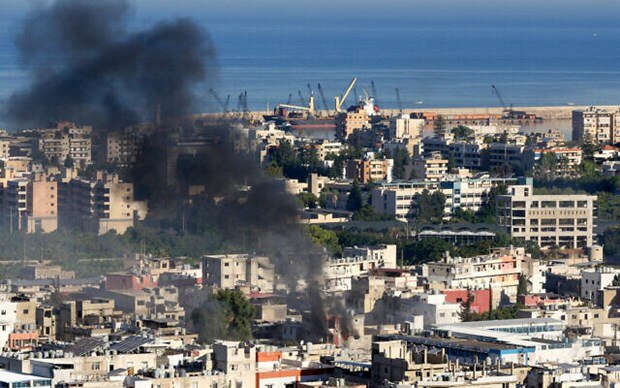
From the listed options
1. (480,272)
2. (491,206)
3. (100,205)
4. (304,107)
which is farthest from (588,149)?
(480,272)

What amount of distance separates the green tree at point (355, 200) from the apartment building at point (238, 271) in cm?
1493

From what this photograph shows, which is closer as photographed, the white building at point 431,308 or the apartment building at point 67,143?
the white building at point 431,308

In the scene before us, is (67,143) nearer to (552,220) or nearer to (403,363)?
(552,220)

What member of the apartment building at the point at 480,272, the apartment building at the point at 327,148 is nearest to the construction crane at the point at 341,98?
the apartment building at the point at 327,148

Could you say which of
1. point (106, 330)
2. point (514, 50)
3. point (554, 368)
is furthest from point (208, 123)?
point (514, 50)

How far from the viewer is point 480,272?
1518 inches

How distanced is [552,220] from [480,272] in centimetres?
973

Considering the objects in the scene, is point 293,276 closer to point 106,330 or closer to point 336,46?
point 106,330

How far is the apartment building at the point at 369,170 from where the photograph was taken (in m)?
58.8

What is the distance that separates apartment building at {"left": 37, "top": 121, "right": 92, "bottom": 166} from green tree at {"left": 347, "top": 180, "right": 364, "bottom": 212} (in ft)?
18.0

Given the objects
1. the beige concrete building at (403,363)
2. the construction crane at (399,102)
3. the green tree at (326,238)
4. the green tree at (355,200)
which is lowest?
the beige concrete building at (403,363)

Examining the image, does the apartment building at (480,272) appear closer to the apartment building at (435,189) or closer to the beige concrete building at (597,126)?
the apartment building at (435,189)

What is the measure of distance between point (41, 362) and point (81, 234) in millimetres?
18724

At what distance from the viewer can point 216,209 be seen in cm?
3641
